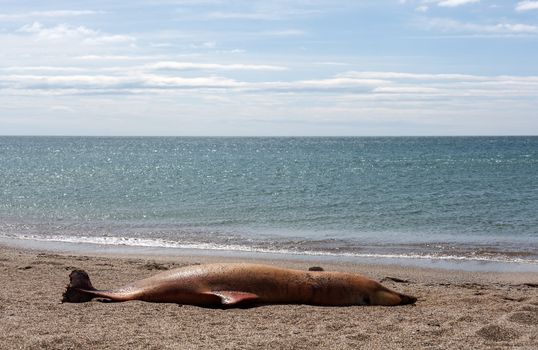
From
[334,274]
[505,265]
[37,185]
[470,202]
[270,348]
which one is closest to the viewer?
[270,348]

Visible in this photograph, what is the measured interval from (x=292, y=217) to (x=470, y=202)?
7490 mm

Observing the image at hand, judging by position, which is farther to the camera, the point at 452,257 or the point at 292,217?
the point at 292,217

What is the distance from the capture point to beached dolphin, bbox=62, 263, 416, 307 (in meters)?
→ 8.57

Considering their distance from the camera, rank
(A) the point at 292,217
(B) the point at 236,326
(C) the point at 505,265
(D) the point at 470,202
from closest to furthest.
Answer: (B) the point at 236,326, (C) the point at 505,265, (A) the point at 292,217, (D) the point at 470,202

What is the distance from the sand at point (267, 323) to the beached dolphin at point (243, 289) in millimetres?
200

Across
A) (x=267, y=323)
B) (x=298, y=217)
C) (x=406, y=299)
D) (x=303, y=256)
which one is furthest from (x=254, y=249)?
(x=267, y=323)

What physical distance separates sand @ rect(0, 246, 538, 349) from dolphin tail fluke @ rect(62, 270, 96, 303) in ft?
0.47

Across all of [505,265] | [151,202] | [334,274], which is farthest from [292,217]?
[334,274]

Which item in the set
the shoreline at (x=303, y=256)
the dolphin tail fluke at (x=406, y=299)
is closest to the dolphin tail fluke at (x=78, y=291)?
the dolphin tail fluke at (x=406, y=299)

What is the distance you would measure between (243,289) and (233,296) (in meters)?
0.25

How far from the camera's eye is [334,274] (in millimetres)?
9344

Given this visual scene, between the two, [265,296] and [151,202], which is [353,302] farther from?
[151,202]

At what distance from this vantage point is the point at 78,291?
8562 mm

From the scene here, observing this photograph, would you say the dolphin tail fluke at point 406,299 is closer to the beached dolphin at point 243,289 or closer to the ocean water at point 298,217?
the beached dolphin at point 243,289
